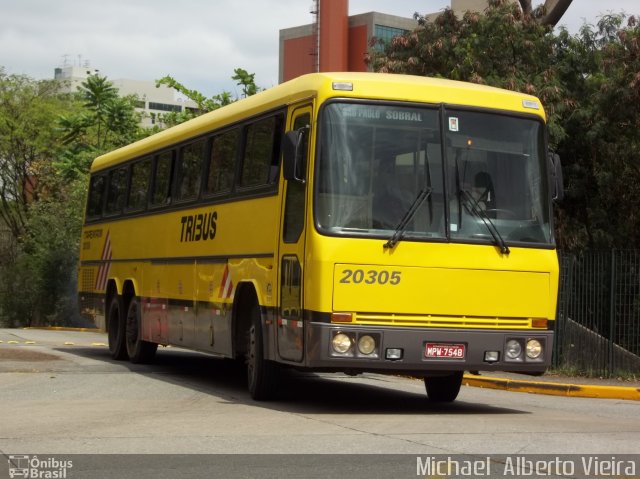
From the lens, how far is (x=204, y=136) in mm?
16266

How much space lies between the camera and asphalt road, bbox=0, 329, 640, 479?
882 centimetres

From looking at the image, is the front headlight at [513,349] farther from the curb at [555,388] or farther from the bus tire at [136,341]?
the bus tire at [136,341]

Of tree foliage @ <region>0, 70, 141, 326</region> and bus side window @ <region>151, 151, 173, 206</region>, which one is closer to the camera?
bus side window @ <region>151, 151, 173, 206</region>

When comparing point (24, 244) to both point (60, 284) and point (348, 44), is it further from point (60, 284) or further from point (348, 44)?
point (348, 44)

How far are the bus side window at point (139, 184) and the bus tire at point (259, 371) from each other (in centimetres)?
608

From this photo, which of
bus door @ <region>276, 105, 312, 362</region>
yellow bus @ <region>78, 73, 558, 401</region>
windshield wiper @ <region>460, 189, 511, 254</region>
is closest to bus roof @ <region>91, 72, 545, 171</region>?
yellow bus @ <region>78, 73, 558, 401</region>

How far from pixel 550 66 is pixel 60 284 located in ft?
84.3

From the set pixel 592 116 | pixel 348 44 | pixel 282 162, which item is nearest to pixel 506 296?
pixel 282 162

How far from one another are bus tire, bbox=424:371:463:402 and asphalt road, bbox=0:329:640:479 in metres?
0.14

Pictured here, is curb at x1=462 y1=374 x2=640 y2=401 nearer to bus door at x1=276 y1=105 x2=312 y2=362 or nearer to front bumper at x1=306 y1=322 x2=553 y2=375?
front bumper at x1=306 y1=322 x2=553 y2=375

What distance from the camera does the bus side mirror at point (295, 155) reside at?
479 inches

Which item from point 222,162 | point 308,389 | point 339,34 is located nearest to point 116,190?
point 222,162

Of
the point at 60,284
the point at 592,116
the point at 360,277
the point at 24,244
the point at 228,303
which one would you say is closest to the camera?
the point at 360,277

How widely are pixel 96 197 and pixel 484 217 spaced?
11.8m
